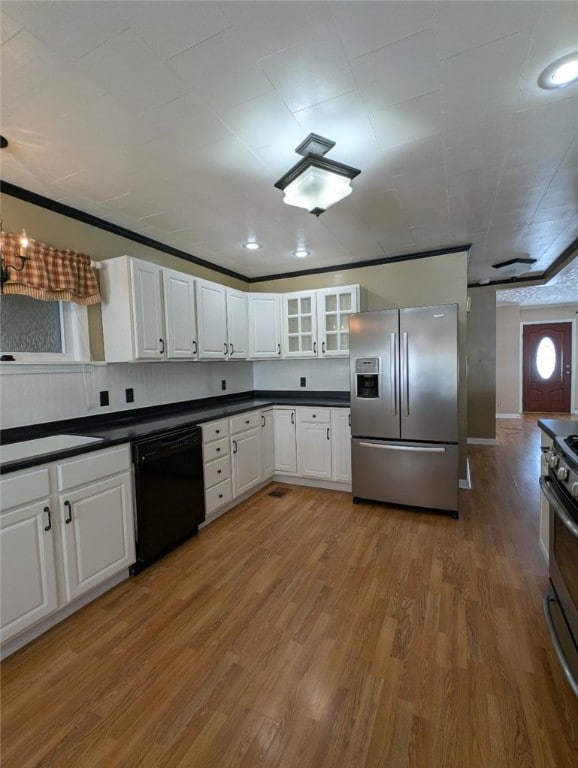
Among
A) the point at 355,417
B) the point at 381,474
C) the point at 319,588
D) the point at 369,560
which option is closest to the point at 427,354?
the point at 355,417

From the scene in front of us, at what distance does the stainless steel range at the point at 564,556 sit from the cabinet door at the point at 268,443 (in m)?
2.45

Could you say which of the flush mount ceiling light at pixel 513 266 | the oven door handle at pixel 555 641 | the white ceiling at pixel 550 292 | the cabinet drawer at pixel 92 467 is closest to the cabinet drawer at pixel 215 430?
the cabinet drawer at pixel 92 467

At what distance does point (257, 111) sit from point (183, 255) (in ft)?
6.91

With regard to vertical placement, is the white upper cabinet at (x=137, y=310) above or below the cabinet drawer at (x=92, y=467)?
above

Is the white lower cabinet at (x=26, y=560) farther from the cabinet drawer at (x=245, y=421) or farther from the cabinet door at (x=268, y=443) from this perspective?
the cabinet door at (x=268, y=443)

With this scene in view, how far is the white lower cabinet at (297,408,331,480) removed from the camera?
3619mm

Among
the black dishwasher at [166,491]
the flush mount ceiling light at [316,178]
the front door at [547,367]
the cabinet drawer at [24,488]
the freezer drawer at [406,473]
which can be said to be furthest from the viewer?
the front door at [547,367]

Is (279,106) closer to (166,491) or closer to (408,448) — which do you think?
(166,491)

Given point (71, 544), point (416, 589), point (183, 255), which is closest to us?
point (71, 544)

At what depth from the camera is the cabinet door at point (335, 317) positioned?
12.2 feet

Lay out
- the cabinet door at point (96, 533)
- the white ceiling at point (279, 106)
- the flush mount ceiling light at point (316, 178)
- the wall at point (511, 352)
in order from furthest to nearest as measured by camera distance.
→ the wall at point (511, 352)
the cabinet door at point (96, 533)
the flush mount ceiling light at point (316, 178)
the white ceiling at point (279, 106)

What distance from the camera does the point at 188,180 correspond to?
6.99 feet

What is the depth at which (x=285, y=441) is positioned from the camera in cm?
383

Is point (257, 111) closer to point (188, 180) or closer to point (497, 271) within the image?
point (188, 180)
